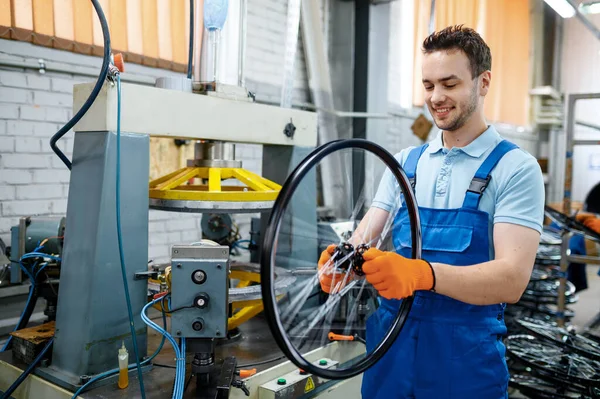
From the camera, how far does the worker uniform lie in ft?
3.67

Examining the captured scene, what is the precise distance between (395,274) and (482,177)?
0.36 metres

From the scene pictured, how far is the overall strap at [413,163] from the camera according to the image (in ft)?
4.25

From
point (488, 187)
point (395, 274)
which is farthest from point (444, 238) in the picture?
point (395, 274)

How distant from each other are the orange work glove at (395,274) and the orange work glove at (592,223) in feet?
7.48

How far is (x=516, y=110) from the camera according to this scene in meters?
7.38

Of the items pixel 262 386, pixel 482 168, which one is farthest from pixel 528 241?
pixel 262 386

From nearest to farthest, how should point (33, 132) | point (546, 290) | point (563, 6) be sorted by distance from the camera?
point (33, 132), point (546, 290), point (563, 6)

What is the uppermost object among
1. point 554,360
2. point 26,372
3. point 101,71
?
point 101,71

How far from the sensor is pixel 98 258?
4.41ft

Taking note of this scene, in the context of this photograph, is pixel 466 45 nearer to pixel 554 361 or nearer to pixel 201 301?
pixel 201 301

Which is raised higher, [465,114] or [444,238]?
[465,114]

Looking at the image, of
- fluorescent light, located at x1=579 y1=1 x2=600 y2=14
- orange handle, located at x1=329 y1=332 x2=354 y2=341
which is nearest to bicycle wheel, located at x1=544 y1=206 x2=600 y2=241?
orange handle, located at x1=329 y1=332 x2=354 y2=341

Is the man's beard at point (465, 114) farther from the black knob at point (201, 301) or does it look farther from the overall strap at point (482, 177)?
the black knob at point (201, 301)

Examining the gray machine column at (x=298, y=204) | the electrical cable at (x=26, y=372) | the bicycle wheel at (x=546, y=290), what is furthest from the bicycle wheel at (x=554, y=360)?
the electrical cable at (x=26, y=372)
